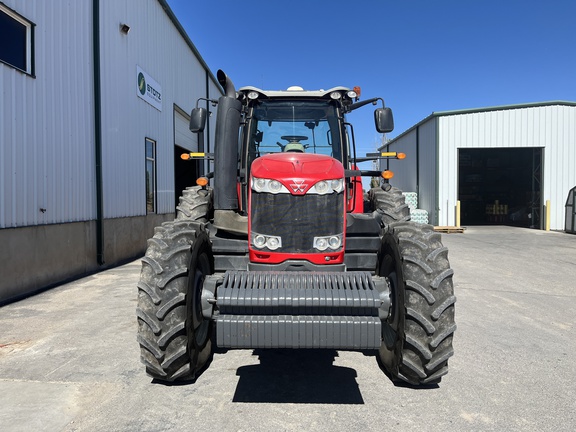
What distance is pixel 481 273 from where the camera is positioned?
28.9 feet

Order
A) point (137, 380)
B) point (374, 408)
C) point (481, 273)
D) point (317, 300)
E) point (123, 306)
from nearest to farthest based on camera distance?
1. point (317, 300)
2. point (374, 408)
3. point (137, 380)
4. point (123, 306)
5. point (481, 273)

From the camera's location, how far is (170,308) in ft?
9.65

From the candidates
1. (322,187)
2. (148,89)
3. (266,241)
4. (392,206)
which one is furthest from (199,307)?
(148,89)

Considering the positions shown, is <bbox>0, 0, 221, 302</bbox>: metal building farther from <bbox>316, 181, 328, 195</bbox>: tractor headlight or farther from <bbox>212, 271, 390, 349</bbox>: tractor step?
<bbox>316, 181, 328, 195</bbox>: tractor headlight

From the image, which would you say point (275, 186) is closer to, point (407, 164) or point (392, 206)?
point (392, 206)

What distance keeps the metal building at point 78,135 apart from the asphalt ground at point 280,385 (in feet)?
6.27

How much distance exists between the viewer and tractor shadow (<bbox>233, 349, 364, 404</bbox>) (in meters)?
3.25

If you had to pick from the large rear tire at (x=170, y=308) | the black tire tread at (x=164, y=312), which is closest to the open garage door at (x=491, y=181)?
the large rear tire at (x=170, y=308)

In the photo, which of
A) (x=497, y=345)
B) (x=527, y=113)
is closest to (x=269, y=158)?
(x=497, y=345)

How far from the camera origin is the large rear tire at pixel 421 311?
2859mm

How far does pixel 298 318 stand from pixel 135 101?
10.3m

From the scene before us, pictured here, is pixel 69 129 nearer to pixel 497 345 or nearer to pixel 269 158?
pixel 269 158

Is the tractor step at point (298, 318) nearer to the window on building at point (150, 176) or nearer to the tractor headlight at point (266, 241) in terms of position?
the tractor headlight at point (266, 241)

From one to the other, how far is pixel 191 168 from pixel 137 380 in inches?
651
